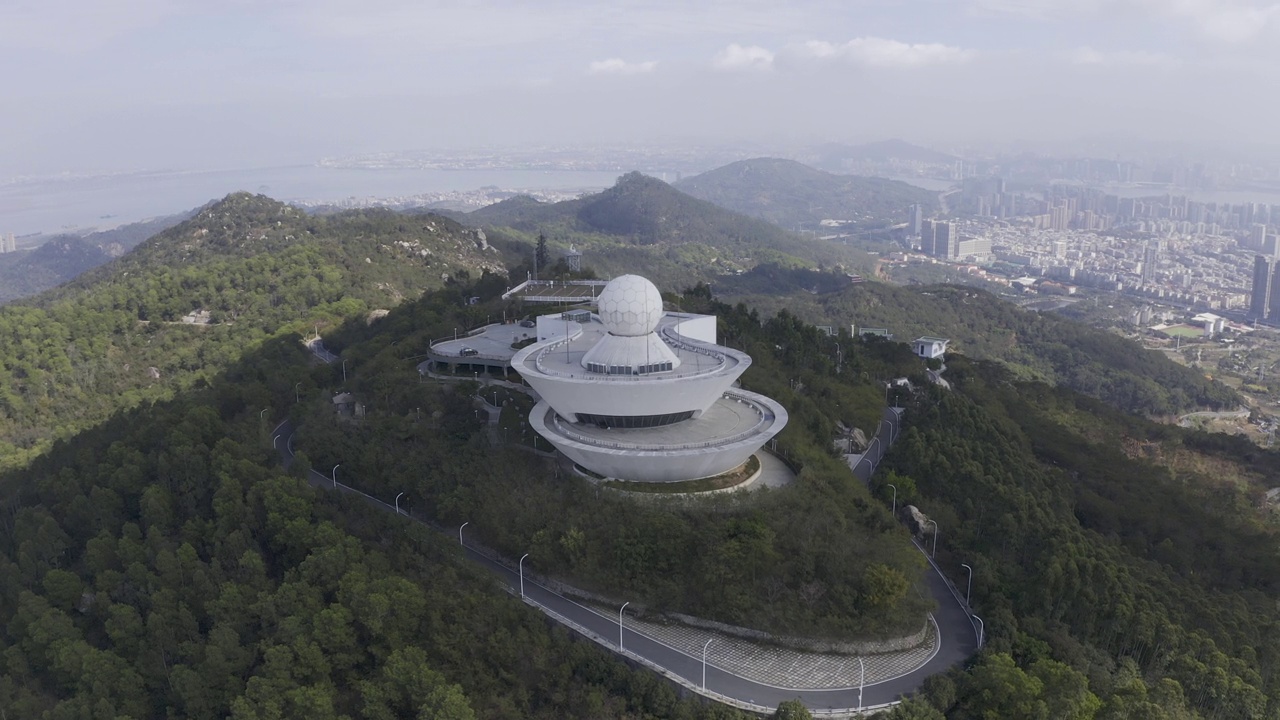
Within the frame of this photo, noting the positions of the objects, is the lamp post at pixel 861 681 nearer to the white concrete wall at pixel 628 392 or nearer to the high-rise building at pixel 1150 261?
the white concrete wall at pixel 628 392

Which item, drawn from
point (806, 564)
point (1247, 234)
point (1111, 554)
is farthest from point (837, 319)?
point (1247, 234)

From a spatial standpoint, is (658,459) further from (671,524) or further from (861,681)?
(861,681)

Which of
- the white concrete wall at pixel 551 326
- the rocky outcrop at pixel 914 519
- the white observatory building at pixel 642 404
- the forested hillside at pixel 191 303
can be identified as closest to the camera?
the white observatory building at pixel 642 404

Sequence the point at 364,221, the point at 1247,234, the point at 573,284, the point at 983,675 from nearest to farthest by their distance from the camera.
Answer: the point at 983,675
the point at 573,284
the point at 364,221
the point at 1247,234

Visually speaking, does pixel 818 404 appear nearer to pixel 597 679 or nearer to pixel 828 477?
pixel 828 477

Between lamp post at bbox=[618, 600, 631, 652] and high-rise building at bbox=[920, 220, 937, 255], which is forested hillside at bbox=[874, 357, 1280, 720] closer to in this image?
lamp post at bbox=[618, 600, 631, 652]

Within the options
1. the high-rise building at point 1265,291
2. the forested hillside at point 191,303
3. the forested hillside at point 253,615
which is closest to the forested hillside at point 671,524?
the forested hillside at point 253,615

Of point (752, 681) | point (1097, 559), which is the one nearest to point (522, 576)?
point (752, 681)
